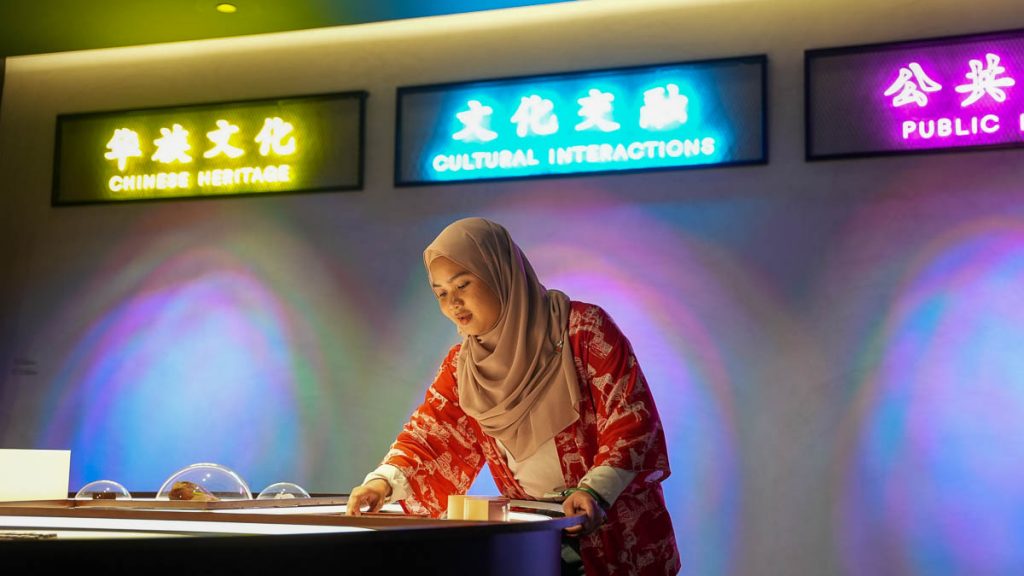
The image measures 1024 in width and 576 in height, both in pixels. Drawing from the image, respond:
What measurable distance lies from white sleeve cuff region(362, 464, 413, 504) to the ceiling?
8.34 feet

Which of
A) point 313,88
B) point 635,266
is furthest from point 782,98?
point 313,88

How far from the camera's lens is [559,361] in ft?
7.54

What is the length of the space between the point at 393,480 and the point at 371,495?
0.43ft

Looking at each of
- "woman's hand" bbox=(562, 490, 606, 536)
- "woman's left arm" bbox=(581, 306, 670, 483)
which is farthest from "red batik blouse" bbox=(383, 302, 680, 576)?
"woman's hand" bbox=(562, 490, 606, 536)


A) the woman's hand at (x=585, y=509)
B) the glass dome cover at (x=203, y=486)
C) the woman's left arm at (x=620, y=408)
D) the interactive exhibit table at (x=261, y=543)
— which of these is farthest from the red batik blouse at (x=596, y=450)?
the glass dome cover at (x=203, y=486)

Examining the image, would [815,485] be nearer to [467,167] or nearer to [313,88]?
[467,167]

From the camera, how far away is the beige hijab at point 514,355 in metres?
2.27

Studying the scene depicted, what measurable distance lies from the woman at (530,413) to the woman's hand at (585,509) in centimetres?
11

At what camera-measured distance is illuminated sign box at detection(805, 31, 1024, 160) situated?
379 cm

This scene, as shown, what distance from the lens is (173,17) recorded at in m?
4.54

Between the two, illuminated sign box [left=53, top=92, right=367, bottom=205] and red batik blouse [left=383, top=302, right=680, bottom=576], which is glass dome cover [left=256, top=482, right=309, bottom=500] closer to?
red batik blouse [left=383, top=302, right=680, bottom=576]

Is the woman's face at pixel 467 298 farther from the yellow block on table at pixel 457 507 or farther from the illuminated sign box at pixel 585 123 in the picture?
the illuminated sign box at pixel 585 123

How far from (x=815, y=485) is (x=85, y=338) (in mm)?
3306

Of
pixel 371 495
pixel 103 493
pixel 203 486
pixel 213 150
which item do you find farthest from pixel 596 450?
pixel 213 150
